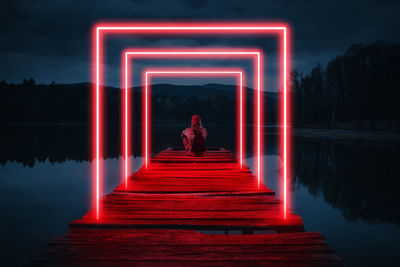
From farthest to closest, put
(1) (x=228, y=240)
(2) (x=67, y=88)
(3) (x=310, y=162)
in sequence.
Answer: (2) (x=67, y=88) < (3) (x=310, y=162) < (1) (x=228, y=240)

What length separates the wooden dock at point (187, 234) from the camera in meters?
3.96

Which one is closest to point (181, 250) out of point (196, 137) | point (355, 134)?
point (196, 137)

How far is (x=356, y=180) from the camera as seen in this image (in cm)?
1845

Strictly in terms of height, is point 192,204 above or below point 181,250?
above

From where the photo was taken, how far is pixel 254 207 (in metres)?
6.11

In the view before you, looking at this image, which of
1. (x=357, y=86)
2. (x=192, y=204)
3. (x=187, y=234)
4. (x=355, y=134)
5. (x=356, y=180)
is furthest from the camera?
(x=357, y=86)

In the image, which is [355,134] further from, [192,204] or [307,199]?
[192,204]

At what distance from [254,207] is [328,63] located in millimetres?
60880

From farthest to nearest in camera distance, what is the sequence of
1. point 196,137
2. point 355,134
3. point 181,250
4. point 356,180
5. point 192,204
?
1. point 355,134
2. point 356,180
3. point 196,137
4. point 192,204
5. point 181,250

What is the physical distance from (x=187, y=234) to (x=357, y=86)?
2308 inches

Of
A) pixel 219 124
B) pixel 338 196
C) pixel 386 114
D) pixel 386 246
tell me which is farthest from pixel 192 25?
pixel 219 124

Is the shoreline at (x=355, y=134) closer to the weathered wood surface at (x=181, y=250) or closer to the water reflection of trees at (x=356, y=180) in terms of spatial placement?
the water reflection of trees at (x=356, y=180)

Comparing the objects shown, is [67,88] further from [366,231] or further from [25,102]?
[366,231]

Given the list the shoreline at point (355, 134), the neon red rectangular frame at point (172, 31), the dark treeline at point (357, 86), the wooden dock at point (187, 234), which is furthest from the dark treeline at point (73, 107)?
the neon red rectangular frame at point (172, 31)
